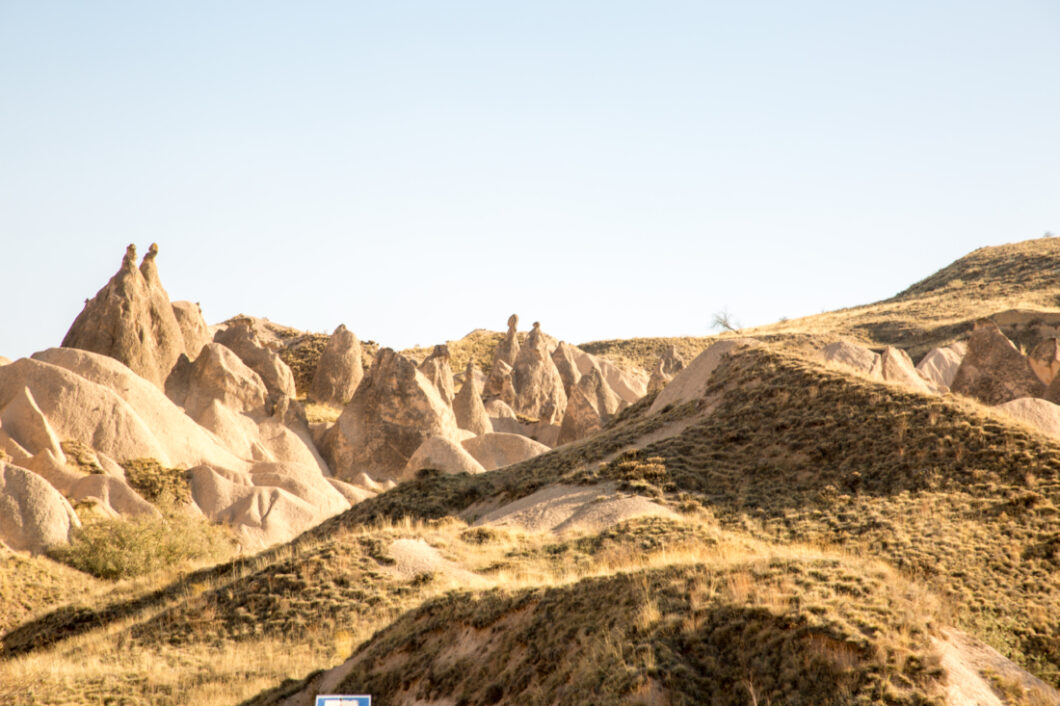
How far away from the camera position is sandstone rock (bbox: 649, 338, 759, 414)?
30.6 metres

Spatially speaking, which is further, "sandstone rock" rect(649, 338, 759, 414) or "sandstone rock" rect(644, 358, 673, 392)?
"sandstone rock" rect(644, 358, 673, 392)

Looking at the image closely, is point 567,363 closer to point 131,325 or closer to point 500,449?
point 500,449

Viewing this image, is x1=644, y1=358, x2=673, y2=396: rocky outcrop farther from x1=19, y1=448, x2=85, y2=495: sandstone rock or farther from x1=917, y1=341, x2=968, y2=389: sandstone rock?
x1=19, y1=448, x2=85, y2=495: sandstone rock

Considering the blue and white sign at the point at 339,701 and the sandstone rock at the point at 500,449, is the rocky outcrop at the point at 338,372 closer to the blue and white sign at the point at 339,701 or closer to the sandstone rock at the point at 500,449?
the sandstone rock at the point at 500,449

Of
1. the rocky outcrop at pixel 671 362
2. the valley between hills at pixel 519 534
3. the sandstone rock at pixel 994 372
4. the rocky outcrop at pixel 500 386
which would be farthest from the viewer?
the rocky outcrop at pixel 671 362

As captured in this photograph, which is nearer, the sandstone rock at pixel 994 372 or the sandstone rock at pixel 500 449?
the sandstone rock at pixel 994 372

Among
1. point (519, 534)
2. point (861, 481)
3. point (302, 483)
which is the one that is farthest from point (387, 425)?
point (861, 481)

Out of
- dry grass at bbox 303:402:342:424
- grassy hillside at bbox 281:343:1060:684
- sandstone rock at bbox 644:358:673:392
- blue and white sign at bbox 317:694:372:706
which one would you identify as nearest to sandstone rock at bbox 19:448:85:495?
grassy hillside at bbox 281:343:1060:684

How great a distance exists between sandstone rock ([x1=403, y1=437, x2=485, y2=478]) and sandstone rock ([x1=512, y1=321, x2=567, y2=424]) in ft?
67.7

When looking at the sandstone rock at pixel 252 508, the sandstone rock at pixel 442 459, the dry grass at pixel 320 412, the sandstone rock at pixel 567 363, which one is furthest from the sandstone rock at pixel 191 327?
the sandstone rock at pixel 567 363

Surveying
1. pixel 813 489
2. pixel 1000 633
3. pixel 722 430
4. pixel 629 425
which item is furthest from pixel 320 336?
pixel 1000 633

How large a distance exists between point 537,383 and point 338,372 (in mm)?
11217

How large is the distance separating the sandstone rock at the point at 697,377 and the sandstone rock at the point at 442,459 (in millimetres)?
6230

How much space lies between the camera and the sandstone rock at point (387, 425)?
40.2 meters
